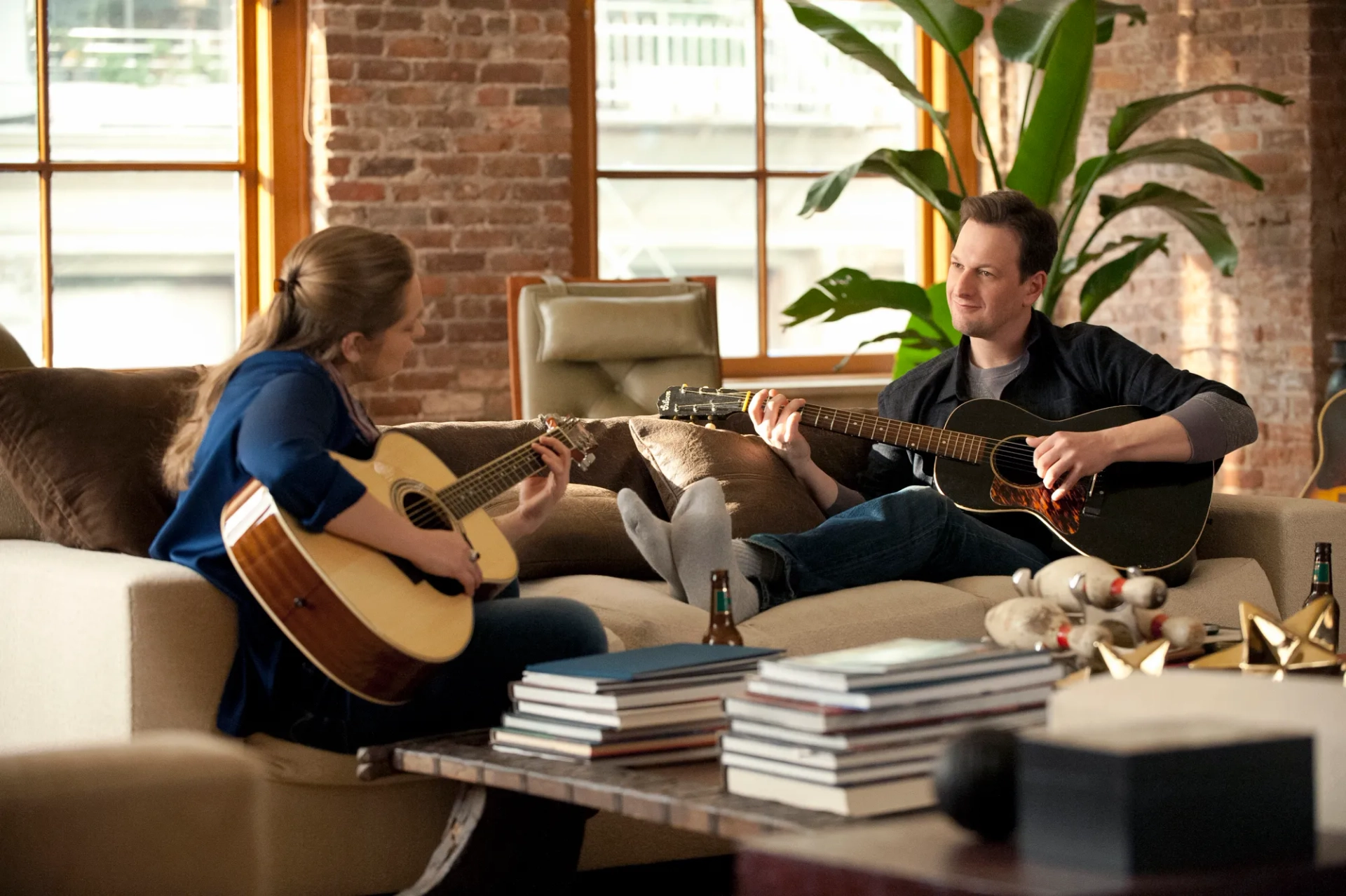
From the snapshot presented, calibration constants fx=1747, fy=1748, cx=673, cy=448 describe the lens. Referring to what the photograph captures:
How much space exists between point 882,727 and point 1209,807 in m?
0.59

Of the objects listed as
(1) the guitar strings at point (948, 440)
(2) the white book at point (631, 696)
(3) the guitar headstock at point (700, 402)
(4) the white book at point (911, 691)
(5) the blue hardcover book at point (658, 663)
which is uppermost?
(3) the guitar headstock at point (700, 402)

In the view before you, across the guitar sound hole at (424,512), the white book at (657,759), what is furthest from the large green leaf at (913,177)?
the white book at (657,759)

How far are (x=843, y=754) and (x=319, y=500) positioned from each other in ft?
2.73

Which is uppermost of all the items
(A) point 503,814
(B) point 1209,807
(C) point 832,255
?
(C) point 832,255

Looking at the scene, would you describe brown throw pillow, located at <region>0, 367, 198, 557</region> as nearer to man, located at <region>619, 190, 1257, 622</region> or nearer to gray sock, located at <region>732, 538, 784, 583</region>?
man, located at <region>619, 190, 1257, 622</region>

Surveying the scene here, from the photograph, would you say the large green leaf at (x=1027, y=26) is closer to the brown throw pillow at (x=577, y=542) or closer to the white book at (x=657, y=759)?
the brown throw pillow at (x=577, y=542)

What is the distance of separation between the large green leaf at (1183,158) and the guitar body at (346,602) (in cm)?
314

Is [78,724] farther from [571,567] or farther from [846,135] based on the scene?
[846,135]

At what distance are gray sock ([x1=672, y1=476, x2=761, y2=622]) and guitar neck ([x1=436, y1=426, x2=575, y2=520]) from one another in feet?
0.81

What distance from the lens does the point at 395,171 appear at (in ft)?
16.8

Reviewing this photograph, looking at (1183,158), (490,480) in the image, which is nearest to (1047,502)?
(490,480)

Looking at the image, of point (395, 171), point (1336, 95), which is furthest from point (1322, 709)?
point (1336, 95)

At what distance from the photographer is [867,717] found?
1.64 m

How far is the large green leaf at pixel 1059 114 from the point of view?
4.67m
